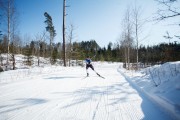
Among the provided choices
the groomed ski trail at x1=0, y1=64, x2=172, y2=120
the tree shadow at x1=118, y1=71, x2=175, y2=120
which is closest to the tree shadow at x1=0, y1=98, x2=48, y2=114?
the groomed ski trail at x1=0, y1=64, x2=172, y2=120

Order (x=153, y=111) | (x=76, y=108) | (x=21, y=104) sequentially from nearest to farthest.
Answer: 1. (x=153, y=111)
2. (x=76, y=108)
3. (x=21, y=104)

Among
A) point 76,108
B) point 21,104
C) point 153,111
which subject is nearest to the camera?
point 153,111

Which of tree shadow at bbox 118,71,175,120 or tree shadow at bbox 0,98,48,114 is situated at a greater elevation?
tree shadow at bbox 0,98,48,114

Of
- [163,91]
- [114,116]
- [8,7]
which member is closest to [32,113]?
[114,116]

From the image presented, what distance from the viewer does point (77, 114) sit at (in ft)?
12.4

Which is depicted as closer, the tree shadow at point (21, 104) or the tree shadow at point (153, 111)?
the tree shadow at point (153, 111)

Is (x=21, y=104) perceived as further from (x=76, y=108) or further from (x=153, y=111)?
(x=153, y=111)

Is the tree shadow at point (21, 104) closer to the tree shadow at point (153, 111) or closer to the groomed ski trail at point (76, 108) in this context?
the groomed ski trail at point (76, 108)

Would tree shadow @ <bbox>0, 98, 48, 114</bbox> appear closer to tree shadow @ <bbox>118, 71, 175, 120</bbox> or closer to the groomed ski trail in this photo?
the groomed ski trail

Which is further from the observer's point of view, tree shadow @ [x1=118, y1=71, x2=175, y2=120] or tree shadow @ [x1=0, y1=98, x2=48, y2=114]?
tree shadow @ [x1=0, y1=98, x2=48, y2=114]

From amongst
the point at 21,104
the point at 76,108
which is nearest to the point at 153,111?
the point at 76,108

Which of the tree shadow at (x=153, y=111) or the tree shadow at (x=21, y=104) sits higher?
the tree shadow at (x=21, y=104)

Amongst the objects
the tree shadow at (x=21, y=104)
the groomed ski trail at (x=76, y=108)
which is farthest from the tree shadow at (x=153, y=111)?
the tree shadow at (x=21, y=104)

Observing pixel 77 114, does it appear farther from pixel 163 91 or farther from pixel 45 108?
pixel 163 91
